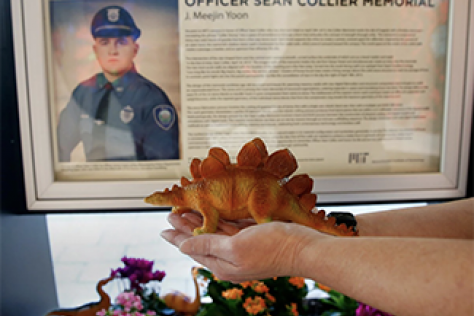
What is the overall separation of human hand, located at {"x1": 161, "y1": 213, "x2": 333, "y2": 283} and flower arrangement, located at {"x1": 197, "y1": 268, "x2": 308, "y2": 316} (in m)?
0.43

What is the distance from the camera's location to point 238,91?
1.06 metres

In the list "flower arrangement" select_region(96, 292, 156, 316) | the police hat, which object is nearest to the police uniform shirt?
the police hat

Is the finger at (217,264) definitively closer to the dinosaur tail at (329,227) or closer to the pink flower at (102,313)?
the dinosaur tail at (329,227)

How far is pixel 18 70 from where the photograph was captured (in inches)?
39.4

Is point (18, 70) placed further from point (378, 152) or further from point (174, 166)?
point (378, 152)

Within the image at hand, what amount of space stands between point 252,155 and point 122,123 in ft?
1.56

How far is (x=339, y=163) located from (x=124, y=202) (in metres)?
0.62

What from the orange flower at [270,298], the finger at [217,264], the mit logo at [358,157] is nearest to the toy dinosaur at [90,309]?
the orange flower at [270,298]

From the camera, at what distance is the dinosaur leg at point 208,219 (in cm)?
72

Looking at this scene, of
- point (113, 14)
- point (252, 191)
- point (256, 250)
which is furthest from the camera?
point (113, 14)

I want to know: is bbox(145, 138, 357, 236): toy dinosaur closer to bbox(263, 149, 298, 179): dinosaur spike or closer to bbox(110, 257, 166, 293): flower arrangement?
bbox(263, 149, 298, 179): dinosaur spike

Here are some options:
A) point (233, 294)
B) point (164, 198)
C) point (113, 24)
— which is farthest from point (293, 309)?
point (113, 24)

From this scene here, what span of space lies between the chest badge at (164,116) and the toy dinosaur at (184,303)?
44 centimetres

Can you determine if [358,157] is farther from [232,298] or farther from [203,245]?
[203,245]
